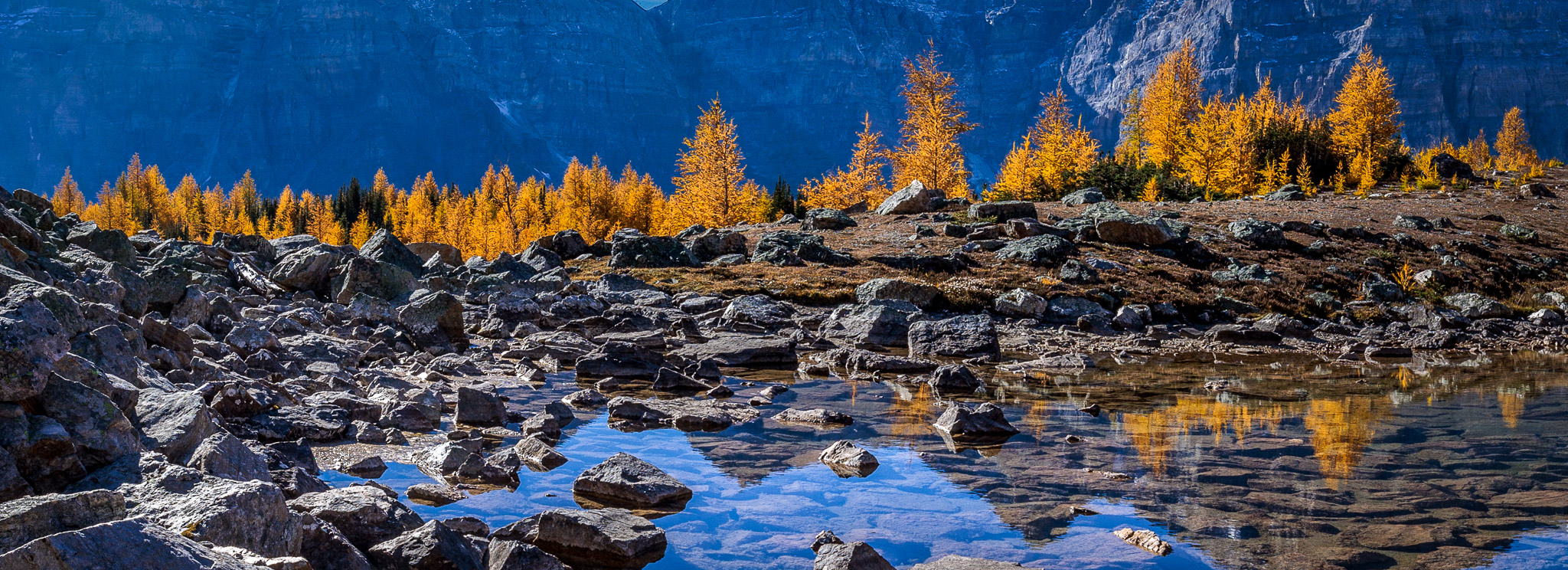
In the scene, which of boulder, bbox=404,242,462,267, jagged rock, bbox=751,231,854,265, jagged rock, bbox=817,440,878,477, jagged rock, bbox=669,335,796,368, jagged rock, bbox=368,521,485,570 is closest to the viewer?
jagged rock, bbox=368,521,485,570

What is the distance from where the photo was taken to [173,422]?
494 centimetres

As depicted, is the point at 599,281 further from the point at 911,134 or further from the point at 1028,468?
the point at 911,134

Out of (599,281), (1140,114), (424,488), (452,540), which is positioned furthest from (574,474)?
(1140,114)

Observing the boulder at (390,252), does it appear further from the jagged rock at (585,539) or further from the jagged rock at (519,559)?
the jagged rock at (519,559)

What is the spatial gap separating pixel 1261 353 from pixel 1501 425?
6.83 meters

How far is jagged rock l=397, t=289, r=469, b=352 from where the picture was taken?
13.3 m

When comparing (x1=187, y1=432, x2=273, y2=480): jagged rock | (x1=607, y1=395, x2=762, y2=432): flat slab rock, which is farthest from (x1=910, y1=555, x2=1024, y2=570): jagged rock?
(x1=607, y1=395, x2=762, y2=432): flat slab rock

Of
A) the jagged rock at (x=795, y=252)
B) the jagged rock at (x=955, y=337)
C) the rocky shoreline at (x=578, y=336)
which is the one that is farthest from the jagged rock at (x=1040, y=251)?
the jagged rock at (x=955, y=337)

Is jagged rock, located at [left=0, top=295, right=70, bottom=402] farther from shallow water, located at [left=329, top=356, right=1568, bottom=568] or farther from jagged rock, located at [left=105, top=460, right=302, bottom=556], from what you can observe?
shallow water, located at [left=329, top=356, right=1568, bottom=568]

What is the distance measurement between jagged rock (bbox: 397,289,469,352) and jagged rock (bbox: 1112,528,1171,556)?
412 inches

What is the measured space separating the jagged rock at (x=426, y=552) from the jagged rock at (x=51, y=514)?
1.09 m

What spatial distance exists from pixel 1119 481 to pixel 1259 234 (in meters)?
21.6

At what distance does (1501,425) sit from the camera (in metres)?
9.17

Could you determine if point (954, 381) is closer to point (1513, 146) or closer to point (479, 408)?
point (479, 408)
